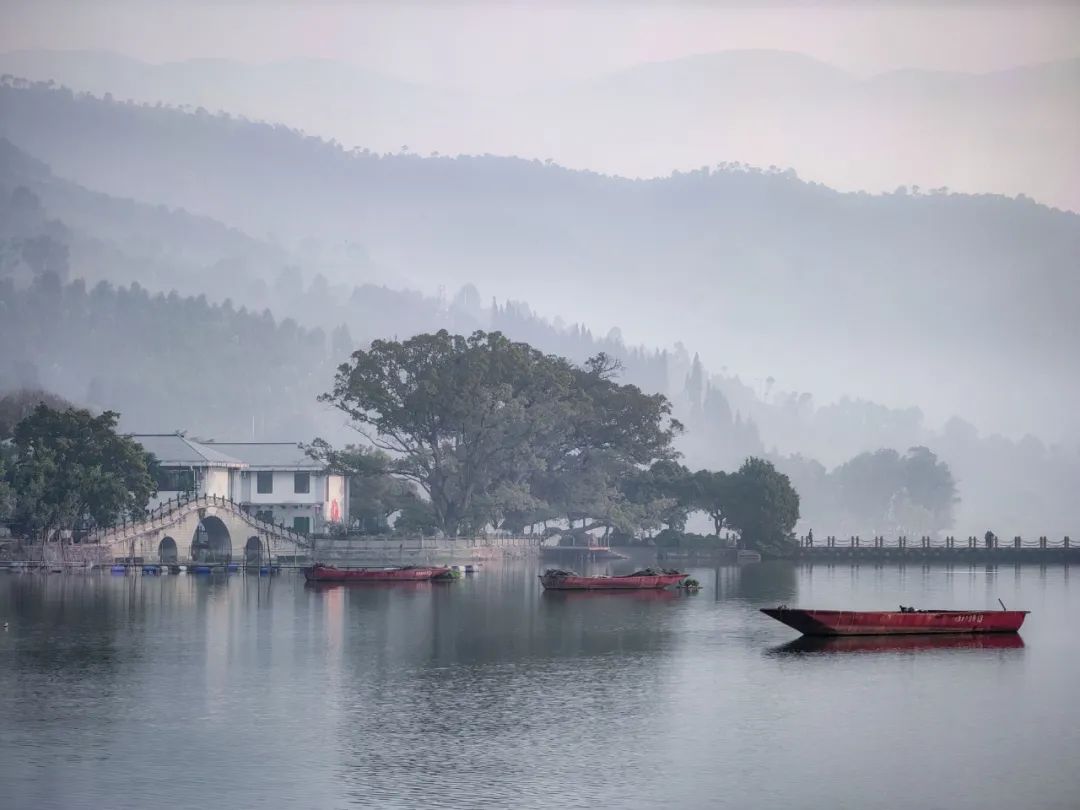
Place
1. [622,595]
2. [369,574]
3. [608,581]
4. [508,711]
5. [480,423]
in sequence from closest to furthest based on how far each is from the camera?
[508,711] → [622,595] → [608,581] → [369,574] → [480,423]

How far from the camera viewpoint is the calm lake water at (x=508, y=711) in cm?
4925

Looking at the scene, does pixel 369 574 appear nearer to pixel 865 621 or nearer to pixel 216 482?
pixel 216 482

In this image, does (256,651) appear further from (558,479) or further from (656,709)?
(558,479)

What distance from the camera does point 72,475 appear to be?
12788 cm

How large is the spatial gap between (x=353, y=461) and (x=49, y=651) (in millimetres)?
79829

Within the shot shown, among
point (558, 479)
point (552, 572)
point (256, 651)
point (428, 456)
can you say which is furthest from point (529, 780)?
point (558, 479)

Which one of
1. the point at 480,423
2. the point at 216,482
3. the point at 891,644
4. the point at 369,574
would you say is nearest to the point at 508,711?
the point at 891,644

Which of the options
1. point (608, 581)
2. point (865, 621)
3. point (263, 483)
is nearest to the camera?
point (865, 621)

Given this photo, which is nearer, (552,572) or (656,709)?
(656,709)

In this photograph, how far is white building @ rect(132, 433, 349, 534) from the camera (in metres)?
156

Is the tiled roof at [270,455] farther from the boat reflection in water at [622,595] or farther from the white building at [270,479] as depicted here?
the boat reflection in water at [622,595]

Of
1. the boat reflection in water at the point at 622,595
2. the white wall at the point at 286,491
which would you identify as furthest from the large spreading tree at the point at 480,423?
the boat reflection in water at the point at 622,595

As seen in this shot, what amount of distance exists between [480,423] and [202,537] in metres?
29.6

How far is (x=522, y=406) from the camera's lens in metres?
158
